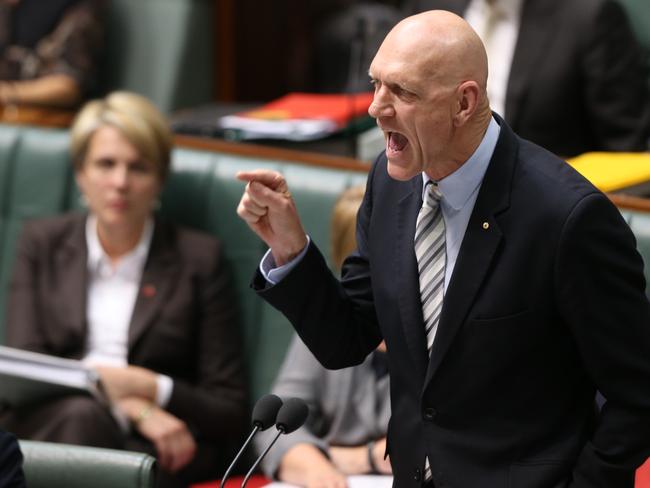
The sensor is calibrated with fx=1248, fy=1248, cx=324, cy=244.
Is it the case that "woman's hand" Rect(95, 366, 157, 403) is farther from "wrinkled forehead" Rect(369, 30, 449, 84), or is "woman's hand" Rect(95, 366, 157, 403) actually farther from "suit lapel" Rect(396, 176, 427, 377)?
"wrinkled forehead" Rect(369, 30, 449, 84)

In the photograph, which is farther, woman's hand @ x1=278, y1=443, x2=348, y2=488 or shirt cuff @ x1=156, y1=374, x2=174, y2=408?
shirt cuff @ x1=156, y1=374, x2=174, y2=408

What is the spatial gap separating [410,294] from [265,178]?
226 millimetres

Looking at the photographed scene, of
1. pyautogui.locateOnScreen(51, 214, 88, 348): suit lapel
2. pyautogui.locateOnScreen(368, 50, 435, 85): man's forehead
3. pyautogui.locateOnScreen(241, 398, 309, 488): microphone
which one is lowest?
pyautogui.locateOnScreen(51, 214, 88, 348): suit lapel

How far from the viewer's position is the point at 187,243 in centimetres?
274

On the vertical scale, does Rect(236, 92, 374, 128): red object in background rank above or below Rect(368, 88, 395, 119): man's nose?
below

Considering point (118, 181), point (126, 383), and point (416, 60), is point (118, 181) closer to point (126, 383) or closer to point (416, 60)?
point (126, 383)

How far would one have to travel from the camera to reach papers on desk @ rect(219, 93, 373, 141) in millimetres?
2936

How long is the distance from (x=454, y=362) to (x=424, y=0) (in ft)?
5.08

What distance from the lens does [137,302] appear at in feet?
8.79

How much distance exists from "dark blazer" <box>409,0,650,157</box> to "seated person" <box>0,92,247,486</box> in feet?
2.47

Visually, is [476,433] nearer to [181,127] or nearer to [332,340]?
[332,340]

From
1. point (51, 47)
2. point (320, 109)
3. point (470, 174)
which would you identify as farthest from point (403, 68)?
point (51, 47)

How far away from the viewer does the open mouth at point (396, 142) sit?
1438 mm

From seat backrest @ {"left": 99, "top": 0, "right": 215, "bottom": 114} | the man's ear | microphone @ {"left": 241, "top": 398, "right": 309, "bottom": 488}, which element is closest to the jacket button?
microphone @ {"left": 241, "top": 398, "right": 309, "bottom": 488}
